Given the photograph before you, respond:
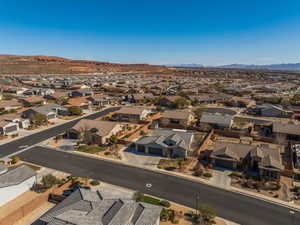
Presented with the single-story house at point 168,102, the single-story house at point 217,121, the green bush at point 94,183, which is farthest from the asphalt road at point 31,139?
the single-story house at point 217,121

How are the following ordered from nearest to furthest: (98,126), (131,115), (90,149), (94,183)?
(94,183) < (90,149) < (98,126) < (131,115)

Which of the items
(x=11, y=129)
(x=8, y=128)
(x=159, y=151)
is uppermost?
(x=8, y=128)

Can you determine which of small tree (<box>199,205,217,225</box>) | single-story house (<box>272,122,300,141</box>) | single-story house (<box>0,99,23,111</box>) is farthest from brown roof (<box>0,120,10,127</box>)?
single-story house (<box>272,122,300,141</box>)

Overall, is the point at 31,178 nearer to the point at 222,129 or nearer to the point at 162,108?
the point at 222,129

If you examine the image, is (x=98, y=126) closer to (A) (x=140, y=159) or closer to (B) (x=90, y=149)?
Answer: (B) (x=90, y=149)

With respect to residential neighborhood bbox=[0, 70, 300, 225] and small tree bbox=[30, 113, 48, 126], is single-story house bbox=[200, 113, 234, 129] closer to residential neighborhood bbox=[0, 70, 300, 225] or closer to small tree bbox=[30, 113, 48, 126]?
residential neighborhood bbox=[0, 70, 300, 225]

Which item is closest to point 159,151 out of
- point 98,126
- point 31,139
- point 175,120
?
point 98,126

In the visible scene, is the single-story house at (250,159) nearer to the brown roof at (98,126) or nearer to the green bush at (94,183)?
the green bush at (94,183)
